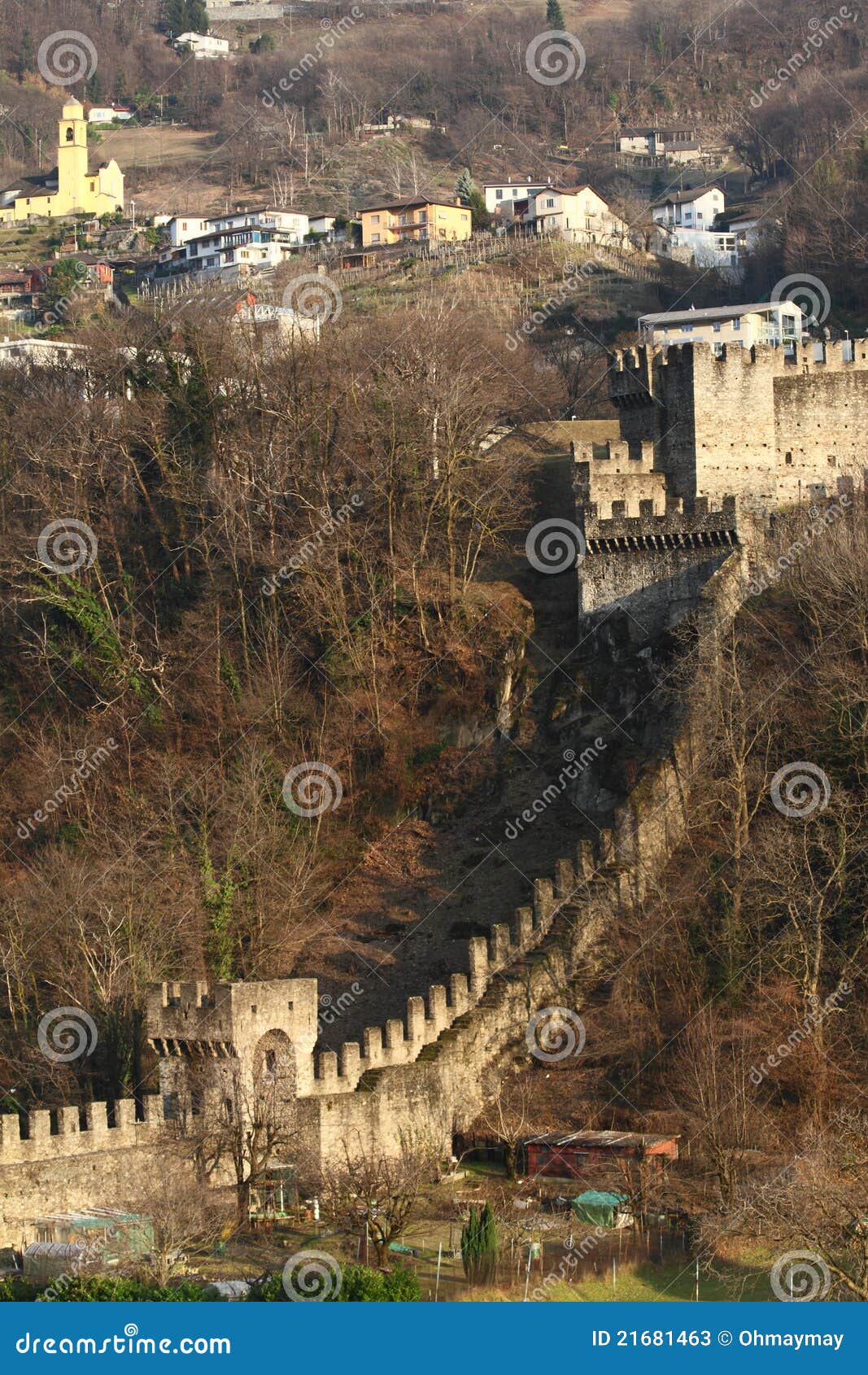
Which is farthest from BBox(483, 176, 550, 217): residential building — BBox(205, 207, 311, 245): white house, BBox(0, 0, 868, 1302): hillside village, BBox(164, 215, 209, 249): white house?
BBox(0, 0, 868, 1302): hillside village

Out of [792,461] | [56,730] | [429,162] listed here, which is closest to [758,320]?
[792,461]

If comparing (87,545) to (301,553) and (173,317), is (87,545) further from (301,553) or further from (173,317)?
(173,317)

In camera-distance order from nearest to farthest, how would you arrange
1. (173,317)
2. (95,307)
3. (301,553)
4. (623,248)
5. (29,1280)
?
1. (29,1280)
2. (301,553)
3. (173,317)
4. (623,248)
5. (95,307)

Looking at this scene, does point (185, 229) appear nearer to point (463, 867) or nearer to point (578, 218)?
point (578, 218)

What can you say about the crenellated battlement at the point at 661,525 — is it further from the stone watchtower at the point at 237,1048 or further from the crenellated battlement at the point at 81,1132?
the crenellated battlement at the point at 81,1132

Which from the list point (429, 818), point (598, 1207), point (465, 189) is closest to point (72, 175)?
point (465, 189)

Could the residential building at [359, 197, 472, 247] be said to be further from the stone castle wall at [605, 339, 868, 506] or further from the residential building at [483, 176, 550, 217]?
the stone castle wall at [605, 339, 868, 506]
